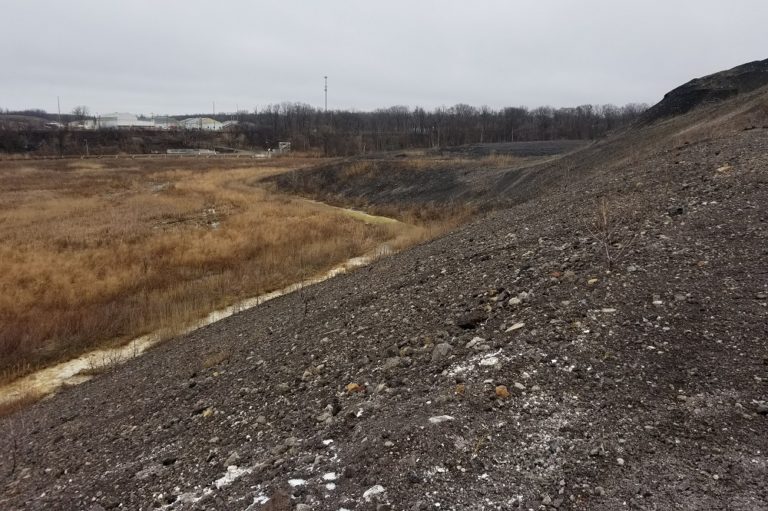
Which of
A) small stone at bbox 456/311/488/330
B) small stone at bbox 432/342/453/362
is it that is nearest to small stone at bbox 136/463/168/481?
small stone at bbox 432/342/453/362

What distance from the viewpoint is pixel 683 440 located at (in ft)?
13.7

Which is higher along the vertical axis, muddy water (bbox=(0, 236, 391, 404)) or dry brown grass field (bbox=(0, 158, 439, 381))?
dry brown grass field (bbox=(0, 158, 439, 381))

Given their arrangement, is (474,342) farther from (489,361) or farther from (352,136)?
(352,136)

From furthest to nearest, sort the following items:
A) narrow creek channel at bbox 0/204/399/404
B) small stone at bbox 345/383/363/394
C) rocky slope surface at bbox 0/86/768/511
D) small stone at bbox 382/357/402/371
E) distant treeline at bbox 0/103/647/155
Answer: distant treeline at bbox 0/103/647/155, narrow creek channel at bbox 0/204/399/404, small stone at bbox 382/357/402/371, small stone at bbox 345/383/363/394, rocky slope surface at bbox 0/86/768/511

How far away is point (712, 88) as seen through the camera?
28.5m

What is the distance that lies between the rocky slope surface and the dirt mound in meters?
21.2

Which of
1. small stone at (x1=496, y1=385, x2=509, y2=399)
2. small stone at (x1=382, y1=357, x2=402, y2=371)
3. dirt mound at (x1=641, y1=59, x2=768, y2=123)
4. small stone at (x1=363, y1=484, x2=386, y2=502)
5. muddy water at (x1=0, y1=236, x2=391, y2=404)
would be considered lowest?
muddy water at (x1=0, y1=236, x2=391, y2=404)

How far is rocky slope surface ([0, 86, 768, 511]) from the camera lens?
4.09m

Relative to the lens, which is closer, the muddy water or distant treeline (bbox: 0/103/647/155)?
the muddy water

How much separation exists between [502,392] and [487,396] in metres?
0.15

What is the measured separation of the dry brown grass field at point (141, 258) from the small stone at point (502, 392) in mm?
10863

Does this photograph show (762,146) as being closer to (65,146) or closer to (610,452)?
(610,452)

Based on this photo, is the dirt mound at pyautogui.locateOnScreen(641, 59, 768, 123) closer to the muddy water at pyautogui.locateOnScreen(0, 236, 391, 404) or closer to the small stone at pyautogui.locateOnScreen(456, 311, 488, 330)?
the muddy water at pyautogui.locateOnScreen(0, 236, 391, 404)

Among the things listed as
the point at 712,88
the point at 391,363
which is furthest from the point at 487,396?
the point at 712,88
